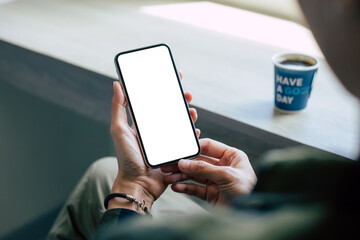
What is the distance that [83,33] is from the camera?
1.09 metres

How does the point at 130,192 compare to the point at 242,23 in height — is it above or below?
below

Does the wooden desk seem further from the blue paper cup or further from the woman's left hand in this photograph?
the woman's left hand

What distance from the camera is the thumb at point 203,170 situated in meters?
0.66

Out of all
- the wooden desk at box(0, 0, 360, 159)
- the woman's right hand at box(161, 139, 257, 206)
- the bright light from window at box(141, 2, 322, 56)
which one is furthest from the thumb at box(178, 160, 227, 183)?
the bright light from window at box(141, 2, 322, 56)

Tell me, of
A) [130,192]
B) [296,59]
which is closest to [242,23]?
[296,59]

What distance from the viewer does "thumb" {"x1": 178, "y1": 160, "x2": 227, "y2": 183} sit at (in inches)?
25.9

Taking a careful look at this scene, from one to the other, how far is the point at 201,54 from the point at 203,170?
0.39 m

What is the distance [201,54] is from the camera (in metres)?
0.99

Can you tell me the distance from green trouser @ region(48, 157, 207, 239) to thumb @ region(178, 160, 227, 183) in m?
0.20

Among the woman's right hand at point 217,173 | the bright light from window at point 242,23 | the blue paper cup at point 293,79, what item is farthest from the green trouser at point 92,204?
the bright light from window at point 242,23

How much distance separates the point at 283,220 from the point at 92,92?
2.60 ft

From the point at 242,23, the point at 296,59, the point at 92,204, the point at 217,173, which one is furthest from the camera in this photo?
the point at 242,23

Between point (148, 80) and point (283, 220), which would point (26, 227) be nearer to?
point (148, 80)

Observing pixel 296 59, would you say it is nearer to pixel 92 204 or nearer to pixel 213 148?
pixel 213 148
